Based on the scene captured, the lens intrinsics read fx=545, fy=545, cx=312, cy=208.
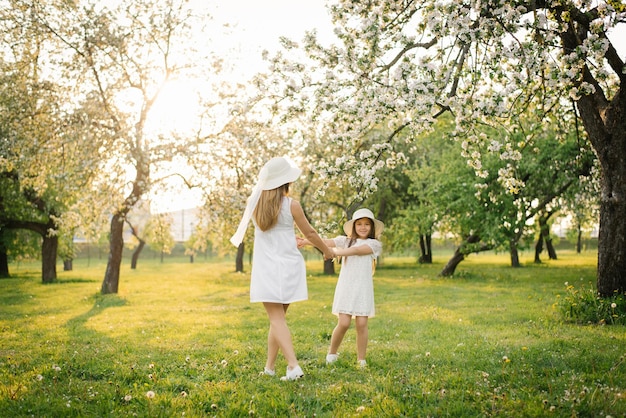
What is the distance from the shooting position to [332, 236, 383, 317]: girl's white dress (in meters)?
6.77

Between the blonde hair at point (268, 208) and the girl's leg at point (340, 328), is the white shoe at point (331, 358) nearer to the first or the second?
the girl's leg at point (340, 328)

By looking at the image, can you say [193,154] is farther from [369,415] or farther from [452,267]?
[369,415]

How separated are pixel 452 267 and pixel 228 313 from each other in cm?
1361

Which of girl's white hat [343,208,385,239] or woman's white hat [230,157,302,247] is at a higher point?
woman's white hat [230,157,302,247]

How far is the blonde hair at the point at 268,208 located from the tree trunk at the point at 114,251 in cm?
1431

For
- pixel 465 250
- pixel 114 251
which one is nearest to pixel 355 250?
pixel 114 251

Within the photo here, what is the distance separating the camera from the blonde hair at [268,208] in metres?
5.83

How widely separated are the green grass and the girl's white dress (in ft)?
2.29

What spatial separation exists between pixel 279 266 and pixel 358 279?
54.9 inches

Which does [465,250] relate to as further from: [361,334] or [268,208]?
[268,208]

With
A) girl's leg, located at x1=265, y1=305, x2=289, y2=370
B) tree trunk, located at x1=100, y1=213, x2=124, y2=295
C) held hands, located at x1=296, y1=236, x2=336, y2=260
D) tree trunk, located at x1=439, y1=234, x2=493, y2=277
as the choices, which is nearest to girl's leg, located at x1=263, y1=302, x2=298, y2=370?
girl's leg, located at x1=265, y1=305, x2=289, y2=370

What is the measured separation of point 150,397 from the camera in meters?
5.33

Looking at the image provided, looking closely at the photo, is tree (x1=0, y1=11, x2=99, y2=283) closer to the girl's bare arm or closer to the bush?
the girl's bare arm

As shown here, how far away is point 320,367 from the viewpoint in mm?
6824
